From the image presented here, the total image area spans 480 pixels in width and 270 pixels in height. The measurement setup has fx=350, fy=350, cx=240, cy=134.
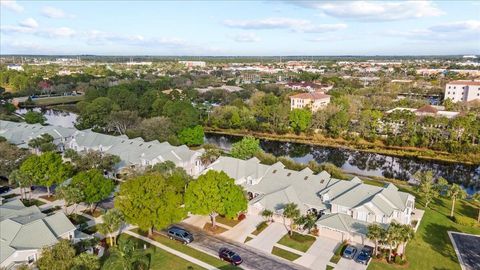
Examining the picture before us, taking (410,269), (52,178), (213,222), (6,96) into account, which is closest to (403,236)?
(410,269)

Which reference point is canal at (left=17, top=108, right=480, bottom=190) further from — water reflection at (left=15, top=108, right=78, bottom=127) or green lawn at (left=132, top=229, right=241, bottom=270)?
water reflection at (left=15, top=108, right=78, bottom=127)

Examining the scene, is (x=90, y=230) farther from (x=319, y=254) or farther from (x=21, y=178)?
(x=319, y=254)

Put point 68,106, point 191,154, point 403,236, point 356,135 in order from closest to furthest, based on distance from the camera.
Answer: point 403,236 → point 191,154 → point 356,135 → point 68,106

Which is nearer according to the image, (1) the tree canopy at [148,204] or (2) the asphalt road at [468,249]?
(2) the asphalt road at [468,249]

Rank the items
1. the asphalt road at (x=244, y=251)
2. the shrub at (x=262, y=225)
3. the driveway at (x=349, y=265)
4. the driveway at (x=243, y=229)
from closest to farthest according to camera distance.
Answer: the driveway at (x=349, y=265) < the asphalt road at (x=244, y=251) < the driveway at (x=243, y=229) < the shrub at (x=262, y=225)

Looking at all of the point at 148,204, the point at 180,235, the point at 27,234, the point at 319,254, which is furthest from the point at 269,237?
the point at 27,234

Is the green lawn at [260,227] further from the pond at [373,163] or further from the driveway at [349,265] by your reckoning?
the pond at [373,163]

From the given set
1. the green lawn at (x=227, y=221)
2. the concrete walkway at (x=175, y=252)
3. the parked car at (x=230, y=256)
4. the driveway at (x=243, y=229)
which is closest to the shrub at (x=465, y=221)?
the driveway at (x=243, y=229)

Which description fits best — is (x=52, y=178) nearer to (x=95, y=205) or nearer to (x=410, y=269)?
(x=95, y=205)
